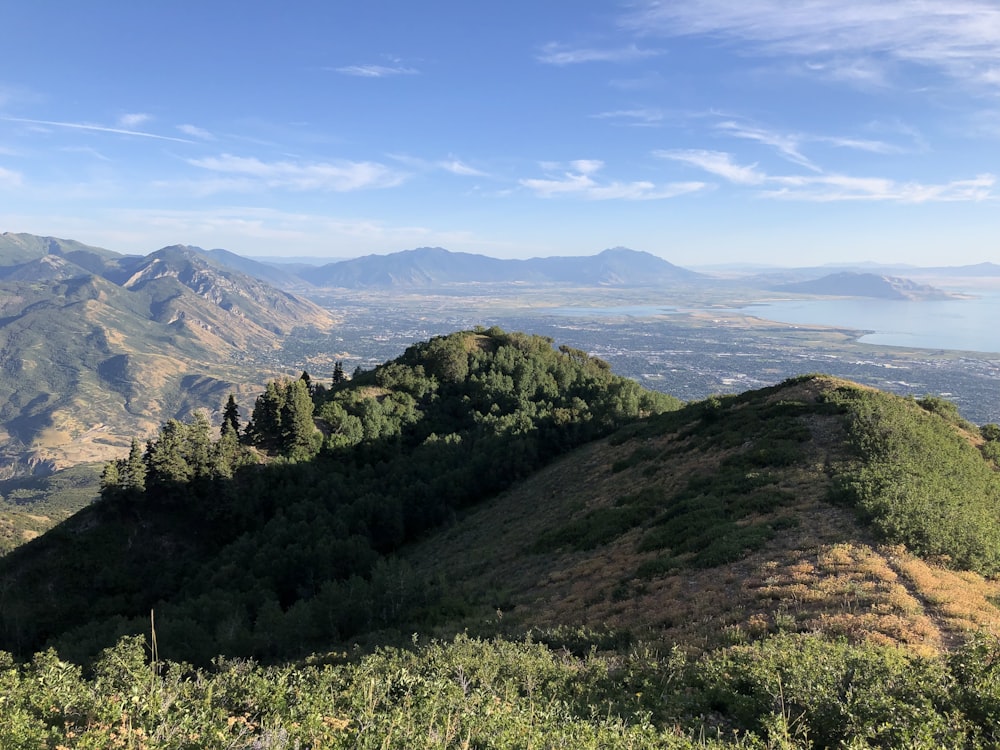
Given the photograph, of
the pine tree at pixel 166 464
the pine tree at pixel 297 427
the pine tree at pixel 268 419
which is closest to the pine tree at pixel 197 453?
the pine tree at pixel 166 464

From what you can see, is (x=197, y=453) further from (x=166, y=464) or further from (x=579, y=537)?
(x=579, y=537)

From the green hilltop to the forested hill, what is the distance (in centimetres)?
25

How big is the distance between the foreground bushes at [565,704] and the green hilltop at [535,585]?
7 centimetres

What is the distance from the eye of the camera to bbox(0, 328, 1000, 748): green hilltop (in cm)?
938

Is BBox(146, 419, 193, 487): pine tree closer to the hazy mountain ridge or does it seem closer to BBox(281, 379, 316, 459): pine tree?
the hazy mountain ridge

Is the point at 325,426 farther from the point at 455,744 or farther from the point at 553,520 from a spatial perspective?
the point at 455,744

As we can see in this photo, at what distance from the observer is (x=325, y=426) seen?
2451 inches

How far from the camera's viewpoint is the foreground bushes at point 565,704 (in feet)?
27.5

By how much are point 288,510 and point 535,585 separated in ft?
104

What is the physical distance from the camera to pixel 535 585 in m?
24.4

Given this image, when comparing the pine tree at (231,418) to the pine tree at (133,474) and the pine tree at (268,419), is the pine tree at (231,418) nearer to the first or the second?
the pine tree at (268,419)

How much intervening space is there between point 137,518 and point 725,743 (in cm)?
5401

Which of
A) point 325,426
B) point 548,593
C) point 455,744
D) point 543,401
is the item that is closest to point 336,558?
point 548,593

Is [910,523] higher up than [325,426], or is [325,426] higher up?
[910,523]
